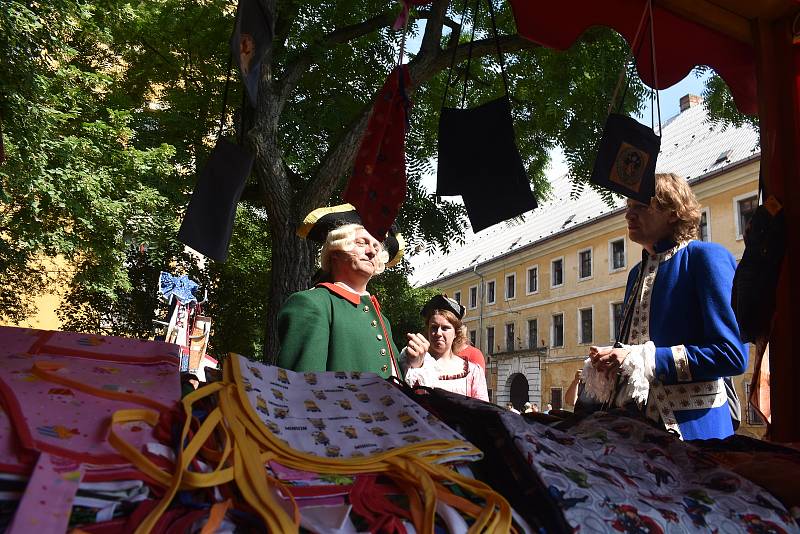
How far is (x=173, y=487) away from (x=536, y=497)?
55 centimetres

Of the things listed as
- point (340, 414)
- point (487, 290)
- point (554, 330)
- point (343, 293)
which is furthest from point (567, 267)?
point (340, 414)

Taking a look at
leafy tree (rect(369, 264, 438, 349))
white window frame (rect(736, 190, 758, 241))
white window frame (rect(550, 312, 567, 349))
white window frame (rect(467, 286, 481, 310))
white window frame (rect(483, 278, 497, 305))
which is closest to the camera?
leafy tree (rect(369, 264, 438, 349))

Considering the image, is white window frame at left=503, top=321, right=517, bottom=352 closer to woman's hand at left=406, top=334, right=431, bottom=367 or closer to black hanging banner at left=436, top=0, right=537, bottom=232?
woman's hand at left=406, top=334, right=431, bottom=367

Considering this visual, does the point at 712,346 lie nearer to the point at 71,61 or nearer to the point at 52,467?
the point at 52,467

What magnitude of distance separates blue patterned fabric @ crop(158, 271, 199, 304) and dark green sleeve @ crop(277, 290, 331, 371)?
11.6 meters

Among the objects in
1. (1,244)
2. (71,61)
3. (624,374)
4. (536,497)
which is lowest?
(536,497)

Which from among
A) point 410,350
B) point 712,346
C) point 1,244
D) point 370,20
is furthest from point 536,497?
point 1,244

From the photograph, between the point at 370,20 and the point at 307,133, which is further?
the point at 307,133

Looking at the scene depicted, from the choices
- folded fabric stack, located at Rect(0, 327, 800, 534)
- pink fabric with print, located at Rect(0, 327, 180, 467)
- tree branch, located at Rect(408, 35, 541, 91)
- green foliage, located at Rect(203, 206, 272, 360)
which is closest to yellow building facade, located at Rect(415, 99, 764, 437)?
green foliage, located at Rect(203, 206, 272, 360)

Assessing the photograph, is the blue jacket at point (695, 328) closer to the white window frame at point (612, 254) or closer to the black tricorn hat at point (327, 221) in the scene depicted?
the black tricorn hat at point (327, 221)

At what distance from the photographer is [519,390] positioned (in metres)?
35.2

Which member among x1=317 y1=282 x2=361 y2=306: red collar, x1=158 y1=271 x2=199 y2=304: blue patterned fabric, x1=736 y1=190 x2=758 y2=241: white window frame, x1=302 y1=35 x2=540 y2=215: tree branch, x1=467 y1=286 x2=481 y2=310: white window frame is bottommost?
x1=317 y1=282 x2=361 y2=306: red collar

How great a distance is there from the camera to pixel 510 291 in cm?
3706

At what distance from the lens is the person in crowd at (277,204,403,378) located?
2.75 m
